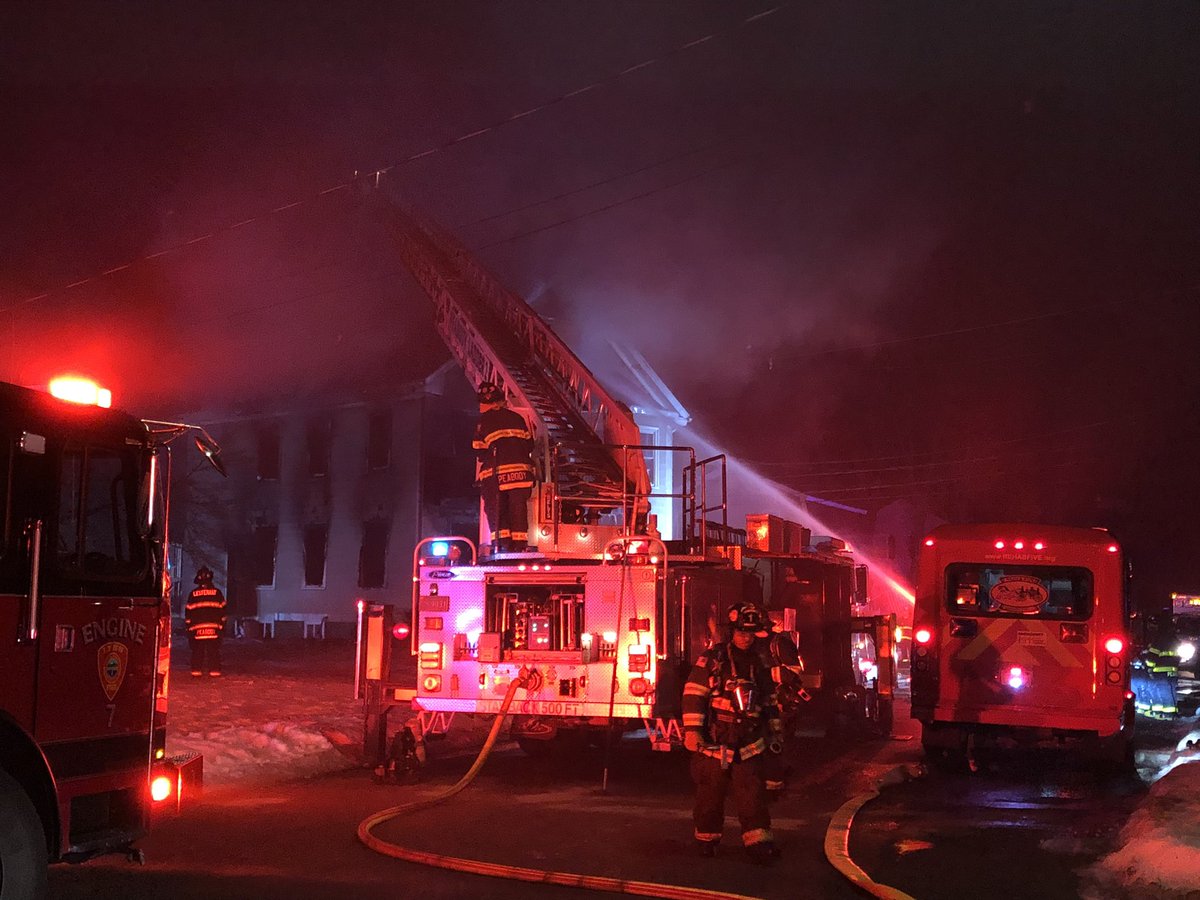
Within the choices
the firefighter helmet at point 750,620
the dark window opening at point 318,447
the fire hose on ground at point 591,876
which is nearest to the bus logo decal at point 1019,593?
the fire hose on ground at point 591,876

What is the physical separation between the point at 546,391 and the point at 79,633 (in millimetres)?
8726

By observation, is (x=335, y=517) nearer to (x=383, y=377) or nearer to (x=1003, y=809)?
(x=383, y=377)

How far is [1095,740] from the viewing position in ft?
33.0

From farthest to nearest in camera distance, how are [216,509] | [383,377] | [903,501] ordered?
1. [903,501]
2. [216,509]
3. [383,377]

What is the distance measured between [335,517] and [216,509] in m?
4.08

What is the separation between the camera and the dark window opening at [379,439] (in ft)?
90.0

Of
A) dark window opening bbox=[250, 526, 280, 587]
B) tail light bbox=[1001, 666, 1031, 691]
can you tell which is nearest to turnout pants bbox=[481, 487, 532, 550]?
tail light bbox=[1001, 666, 1031, 691]

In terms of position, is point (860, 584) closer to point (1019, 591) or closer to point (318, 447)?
point (1019, 591)

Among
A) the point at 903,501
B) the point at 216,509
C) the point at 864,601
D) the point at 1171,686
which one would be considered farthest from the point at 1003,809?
the point at 903,501

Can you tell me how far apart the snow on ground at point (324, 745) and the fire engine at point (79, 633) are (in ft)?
13.7

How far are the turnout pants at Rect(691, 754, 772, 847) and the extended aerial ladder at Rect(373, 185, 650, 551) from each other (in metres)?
3.34

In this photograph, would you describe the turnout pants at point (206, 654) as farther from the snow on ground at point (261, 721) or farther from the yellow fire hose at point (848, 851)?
the yellow fire hose at point (848, 851)

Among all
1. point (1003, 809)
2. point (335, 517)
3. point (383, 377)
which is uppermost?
point (383, 377)

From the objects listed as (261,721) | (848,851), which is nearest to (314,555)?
(261,721)
